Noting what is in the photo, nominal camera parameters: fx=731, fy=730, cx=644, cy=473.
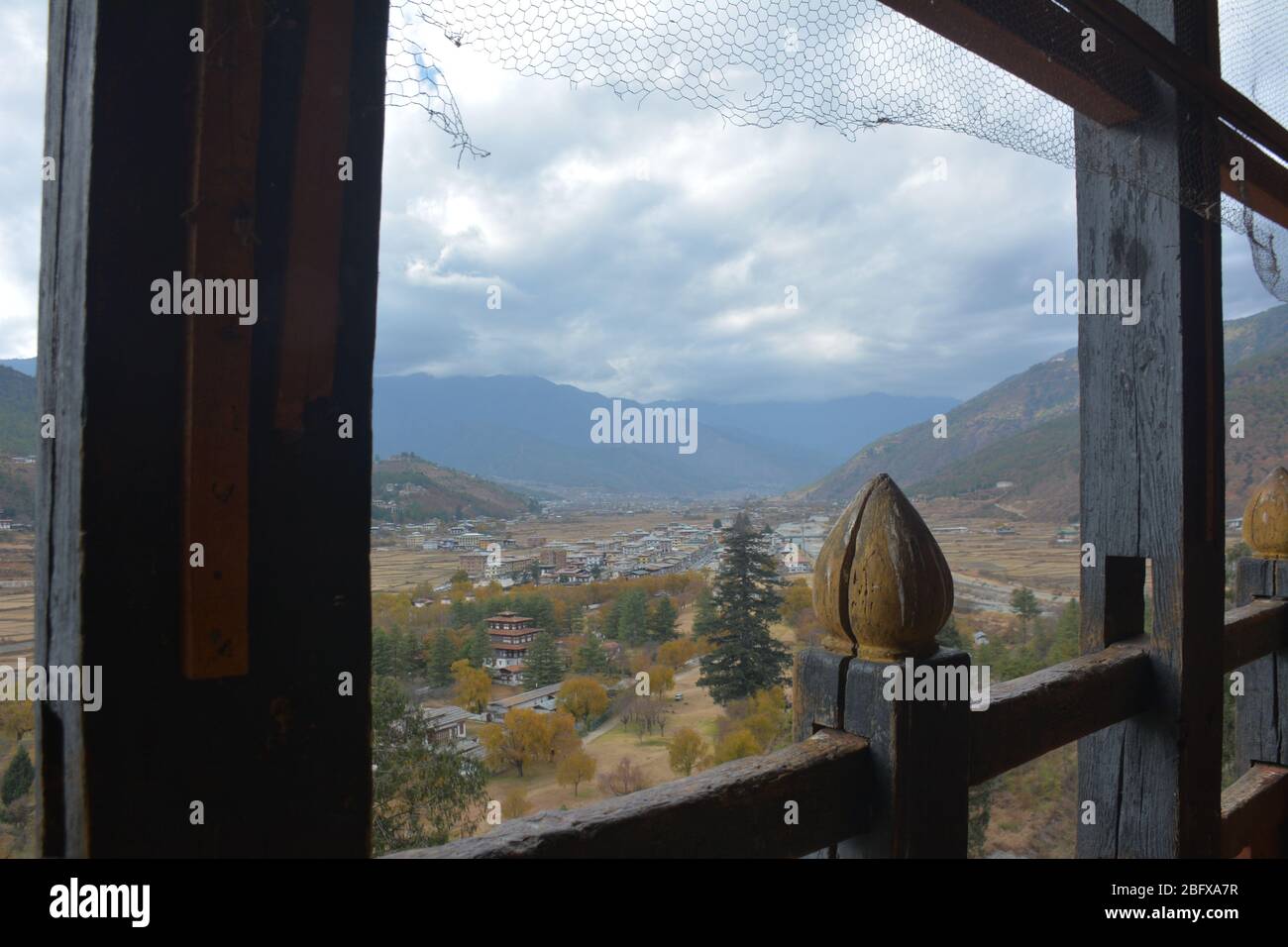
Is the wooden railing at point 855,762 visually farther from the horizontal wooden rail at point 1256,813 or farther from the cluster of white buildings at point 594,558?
the horizontal wooden rail at point 1256,813

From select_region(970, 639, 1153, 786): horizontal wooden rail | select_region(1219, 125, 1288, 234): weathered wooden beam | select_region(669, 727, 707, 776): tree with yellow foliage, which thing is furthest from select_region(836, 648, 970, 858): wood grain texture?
select_region(1219, 125, 1288, 234): weathered wooden beam

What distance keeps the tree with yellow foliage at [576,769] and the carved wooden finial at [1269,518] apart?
323cm

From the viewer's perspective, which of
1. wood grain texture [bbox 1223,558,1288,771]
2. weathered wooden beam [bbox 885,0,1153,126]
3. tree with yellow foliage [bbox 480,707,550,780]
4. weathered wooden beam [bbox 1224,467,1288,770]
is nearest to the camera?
weathered wooden beam [bbox 885,0,1153,126]

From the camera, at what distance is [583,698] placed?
1.96 meters

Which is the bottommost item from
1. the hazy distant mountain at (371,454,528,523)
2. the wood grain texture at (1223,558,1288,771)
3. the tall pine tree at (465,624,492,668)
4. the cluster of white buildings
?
the wood grain texture at (1223,558,1288,771)

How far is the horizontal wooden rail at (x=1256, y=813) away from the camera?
271 centimetres

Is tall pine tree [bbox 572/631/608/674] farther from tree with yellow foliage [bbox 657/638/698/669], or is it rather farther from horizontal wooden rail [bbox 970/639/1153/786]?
horizontal wooden rail [bbox 970/639/1153/786]

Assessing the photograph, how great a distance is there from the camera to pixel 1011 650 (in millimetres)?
2492

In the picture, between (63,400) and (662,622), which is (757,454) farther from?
(63,400)

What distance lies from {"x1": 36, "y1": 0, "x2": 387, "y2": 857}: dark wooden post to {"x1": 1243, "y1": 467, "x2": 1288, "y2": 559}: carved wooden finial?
3.98m

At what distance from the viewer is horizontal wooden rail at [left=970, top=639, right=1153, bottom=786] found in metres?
1.54

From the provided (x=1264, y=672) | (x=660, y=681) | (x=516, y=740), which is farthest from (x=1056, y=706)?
(x=1264, y=672)

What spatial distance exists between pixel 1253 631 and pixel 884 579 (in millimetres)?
2622

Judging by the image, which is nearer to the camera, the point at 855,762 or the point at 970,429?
the point at 855,762
